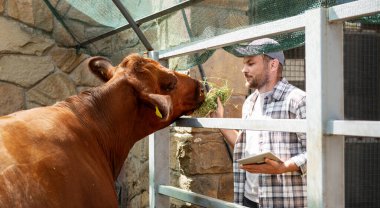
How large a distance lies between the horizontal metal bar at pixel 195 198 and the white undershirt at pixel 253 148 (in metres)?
0.61

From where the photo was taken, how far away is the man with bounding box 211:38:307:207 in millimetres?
3166

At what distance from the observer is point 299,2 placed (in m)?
2.68

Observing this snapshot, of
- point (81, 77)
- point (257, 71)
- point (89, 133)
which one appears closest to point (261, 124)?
point (89, 133)

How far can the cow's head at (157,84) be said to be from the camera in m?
3.23

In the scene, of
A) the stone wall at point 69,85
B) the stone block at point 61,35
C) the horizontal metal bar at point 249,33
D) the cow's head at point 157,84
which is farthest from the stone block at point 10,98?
the horizontal metal bar at point 249,33

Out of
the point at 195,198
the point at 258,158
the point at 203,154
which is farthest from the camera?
the point at 203,154

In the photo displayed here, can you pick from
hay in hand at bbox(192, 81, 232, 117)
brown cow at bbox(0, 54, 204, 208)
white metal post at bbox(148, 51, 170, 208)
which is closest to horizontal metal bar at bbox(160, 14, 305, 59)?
brown cow at bbox(0, 54, 204, 208)

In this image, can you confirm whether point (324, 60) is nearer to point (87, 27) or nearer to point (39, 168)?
point (39, 168)

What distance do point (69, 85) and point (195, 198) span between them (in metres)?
3.26

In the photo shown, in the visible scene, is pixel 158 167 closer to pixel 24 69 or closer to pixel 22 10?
pixel 24 69

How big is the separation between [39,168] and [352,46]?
4014 millimetres

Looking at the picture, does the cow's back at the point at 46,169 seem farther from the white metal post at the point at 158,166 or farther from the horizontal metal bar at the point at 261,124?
the horizontal metal bar at the point at 261,124

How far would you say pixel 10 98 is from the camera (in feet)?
18.1

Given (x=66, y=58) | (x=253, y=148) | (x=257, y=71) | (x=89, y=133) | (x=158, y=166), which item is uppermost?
(x=66, y=58)
